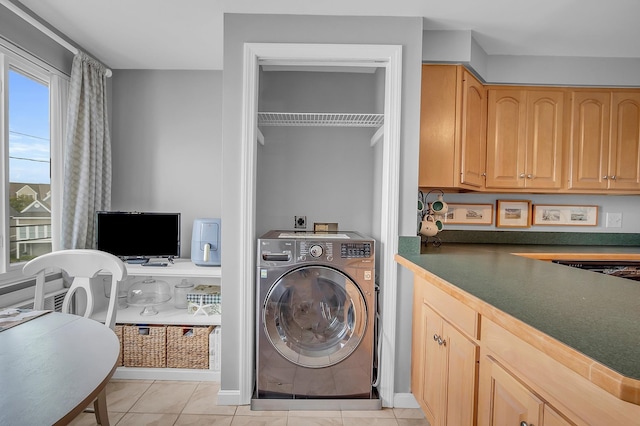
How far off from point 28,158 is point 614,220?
4.46m

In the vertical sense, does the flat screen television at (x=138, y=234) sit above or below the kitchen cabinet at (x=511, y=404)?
above

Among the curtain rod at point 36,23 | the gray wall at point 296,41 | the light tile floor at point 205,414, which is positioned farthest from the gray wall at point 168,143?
the light tile floor at point 205,414

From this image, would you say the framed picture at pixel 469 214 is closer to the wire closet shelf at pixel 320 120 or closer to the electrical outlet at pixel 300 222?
the wire closet shelf at pixel 320 120

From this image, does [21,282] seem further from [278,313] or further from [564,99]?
[564,99]

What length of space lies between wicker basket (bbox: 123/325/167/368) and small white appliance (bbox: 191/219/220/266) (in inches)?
21.1

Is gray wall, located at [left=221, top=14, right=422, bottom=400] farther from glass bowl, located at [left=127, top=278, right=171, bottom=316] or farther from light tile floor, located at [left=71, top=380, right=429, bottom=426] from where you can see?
glass bowl, located at [left=127, top=278, right=171, bottom=316]

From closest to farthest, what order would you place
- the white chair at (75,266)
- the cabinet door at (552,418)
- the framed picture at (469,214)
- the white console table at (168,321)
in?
the cabinet door at (552,418) → the white chair at (75,266) → the white console table at (168,321) → the framed picture at (469,214)

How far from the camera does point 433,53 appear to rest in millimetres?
2145

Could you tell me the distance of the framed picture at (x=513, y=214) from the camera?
9.01 feet

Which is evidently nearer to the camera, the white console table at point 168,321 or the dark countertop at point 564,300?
the dark countertop at point 564,300

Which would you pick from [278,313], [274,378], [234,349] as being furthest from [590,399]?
[234,349]

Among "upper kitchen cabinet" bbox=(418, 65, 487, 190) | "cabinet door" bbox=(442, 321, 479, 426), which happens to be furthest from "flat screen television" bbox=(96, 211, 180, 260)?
"cabinet door" bbox=(442, 321, 479, 426)

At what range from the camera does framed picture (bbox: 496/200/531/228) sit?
275 cm

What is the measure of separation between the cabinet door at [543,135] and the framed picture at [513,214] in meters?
0.32
